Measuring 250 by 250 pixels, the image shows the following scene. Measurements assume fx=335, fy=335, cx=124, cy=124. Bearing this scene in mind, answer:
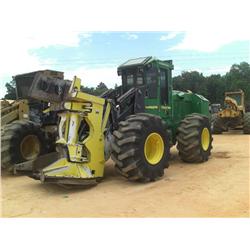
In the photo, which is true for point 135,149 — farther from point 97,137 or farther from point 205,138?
point 205,138

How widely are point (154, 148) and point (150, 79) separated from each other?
2230 mm

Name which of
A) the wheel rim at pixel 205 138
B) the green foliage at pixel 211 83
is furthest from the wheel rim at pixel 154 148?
the green foliage at pixel 211 83

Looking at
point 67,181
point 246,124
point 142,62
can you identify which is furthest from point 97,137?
point 246,124

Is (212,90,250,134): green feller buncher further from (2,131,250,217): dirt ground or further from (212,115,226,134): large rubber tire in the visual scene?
(2,131,250,217): dirt ground

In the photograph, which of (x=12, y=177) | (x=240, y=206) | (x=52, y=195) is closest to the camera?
(x=240, y=206)

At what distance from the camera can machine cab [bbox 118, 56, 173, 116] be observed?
8.47 meters

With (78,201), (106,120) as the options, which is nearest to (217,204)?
(78,201)

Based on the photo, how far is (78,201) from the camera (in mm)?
5508

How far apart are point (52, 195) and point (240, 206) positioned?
317 cm

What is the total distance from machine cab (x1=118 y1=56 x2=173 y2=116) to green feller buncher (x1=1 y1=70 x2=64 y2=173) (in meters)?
1.82

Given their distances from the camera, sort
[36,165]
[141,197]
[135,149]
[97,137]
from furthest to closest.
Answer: [36,165] → [97,137] → [135,149] → [141,197]

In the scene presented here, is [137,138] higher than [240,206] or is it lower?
higher

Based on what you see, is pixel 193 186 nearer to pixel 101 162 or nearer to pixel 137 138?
pixel 137 138

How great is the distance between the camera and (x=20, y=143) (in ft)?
26.4
